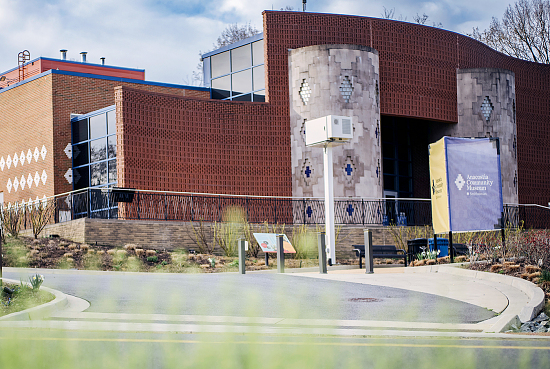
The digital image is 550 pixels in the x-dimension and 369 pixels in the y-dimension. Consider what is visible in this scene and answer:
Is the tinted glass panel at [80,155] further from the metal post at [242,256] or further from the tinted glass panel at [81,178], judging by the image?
the metal post at [242,256]

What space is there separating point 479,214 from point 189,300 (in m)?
10.3

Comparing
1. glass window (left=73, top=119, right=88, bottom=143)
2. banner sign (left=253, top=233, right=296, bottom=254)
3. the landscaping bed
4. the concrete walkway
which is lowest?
the concrete walkway

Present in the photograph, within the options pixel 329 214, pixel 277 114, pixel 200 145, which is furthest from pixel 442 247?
pixel 200 145

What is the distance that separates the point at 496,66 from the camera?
3731cm

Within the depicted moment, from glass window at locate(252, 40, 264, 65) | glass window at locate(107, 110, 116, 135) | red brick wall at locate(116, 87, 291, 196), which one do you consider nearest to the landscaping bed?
red brick wall at locate(116, 87, 291, 196)

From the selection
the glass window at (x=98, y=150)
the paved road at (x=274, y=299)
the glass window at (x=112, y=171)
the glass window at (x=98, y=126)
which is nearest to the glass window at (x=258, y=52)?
the glass window at (x=98, y=126)

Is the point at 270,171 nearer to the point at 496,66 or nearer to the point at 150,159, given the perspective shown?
the point at 150,159

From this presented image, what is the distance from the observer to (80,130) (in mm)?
32469

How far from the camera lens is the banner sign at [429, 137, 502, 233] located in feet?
61.9

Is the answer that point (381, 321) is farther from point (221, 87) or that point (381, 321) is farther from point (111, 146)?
point (221, 87)

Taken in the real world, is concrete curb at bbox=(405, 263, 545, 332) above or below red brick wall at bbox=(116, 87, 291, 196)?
below

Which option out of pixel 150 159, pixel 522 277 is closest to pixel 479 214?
pixel 522 277

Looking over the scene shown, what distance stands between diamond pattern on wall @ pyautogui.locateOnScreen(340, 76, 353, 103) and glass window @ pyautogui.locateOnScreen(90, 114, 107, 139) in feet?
34.9

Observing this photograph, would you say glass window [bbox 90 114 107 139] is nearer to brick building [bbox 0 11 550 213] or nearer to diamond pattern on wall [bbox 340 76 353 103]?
brick building [bbox 0 11 550 213]
